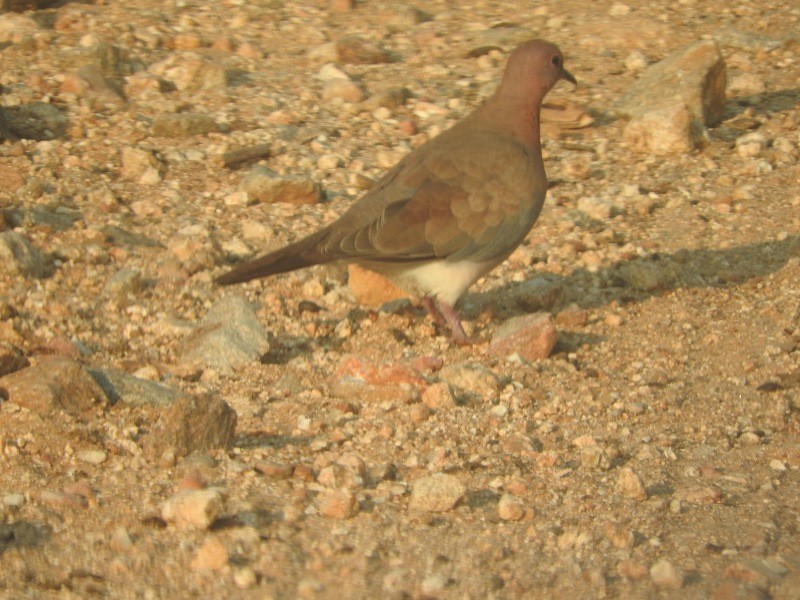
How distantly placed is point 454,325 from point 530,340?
42cm

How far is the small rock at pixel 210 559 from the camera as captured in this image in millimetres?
3043

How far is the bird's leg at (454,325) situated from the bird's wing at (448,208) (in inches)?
9.6

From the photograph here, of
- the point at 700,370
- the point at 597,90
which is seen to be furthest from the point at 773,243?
the point at 597,90

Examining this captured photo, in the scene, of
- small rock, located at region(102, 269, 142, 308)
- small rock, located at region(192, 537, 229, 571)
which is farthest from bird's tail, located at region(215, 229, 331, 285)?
small rock, located at region(192, 537, 229, 571)

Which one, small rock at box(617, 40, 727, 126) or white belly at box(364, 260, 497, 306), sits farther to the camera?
small rock at box(617, 40, 727, 126)

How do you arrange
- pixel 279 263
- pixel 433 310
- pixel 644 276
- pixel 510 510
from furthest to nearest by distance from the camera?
pixel 644 276 < pixel 433 310 < pixel 279 263 < pixel 510 510

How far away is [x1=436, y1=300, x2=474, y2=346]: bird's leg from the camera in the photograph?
16.3ft

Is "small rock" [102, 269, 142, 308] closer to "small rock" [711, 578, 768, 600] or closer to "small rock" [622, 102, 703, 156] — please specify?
"small rock" [711, 578, 768, 600]

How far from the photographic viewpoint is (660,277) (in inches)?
218

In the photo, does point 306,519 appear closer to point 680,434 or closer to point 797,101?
point 680,434

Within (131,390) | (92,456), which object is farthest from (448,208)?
(92,456)

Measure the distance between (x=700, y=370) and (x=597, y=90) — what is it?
3.36 m

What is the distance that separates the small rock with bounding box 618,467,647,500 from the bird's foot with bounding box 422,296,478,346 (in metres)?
1.43

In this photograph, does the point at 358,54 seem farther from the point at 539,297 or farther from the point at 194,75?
the point at 539,297
